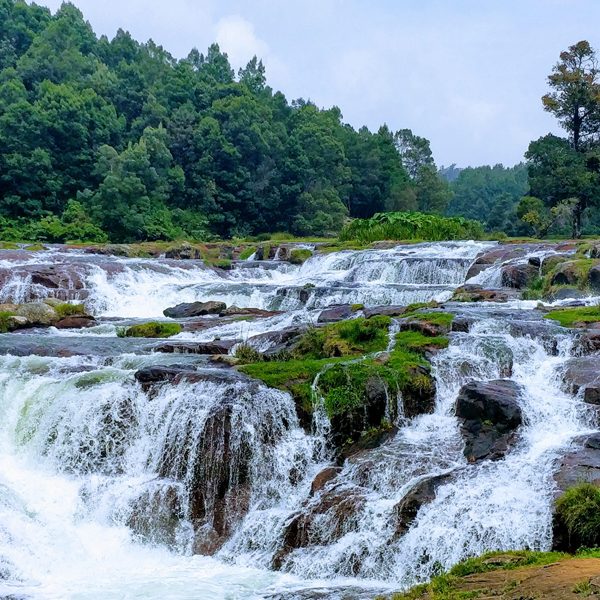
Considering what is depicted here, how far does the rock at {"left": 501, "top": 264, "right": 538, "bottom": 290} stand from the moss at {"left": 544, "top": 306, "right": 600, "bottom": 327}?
498cm

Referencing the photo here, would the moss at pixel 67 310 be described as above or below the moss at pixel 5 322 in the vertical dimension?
above

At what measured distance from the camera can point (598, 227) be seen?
186 ft

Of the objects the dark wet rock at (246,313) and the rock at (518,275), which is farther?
the rock at (518,275)

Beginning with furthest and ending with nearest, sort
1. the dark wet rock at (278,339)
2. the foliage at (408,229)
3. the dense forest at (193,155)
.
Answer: the dense forest at (193,155), the foliage at (408,229), the dark wet rock at (278,339)

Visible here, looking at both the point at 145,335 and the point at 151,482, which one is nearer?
the point at 151,482

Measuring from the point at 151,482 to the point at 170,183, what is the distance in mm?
40610

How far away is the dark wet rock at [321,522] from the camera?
848cm

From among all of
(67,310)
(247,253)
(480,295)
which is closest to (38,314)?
(67,310)

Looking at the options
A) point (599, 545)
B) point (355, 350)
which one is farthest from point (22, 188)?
point (599, 545)

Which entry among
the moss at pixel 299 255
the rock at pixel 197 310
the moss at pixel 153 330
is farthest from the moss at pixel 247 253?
the moss at pixel 153 330

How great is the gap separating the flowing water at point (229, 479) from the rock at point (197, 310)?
4709 millimetres

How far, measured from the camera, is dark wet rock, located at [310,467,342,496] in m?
9.37

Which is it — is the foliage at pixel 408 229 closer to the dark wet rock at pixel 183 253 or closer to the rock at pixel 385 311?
the dark wet rock at pixel 183 253

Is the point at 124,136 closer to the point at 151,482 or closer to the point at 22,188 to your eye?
the point at 22,188
